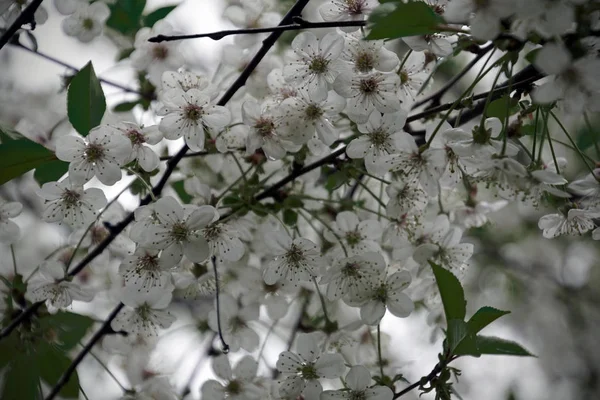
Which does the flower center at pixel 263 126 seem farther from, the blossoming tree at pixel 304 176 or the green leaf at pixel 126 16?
the green leaf at pixel 126 16

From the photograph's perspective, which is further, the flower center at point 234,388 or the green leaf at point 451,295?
the flower center at point 234,388

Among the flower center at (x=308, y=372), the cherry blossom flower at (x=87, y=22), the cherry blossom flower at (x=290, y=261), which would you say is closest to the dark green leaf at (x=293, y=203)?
the cherry blossom flower at (x=290, y=261)

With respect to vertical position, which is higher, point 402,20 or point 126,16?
point 126,16

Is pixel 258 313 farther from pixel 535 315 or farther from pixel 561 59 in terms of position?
pixel 535 315

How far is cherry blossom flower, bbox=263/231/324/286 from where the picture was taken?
122cm

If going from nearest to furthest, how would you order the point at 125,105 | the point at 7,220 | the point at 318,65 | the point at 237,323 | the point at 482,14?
the point at 482,14, the point at 318,65, the point at 7,220, the point at 237,323, the point at 125,105

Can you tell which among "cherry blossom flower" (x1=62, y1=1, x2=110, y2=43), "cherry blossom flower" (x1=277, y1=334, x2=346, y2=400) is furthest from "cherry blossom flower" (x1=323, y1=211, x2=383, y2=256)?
"cherry blossom flower" (x1=62, y1=1, x2=110, y2=43)

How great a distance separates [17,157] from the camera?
1058mm

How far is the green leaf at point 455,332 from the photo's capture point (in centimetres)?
102

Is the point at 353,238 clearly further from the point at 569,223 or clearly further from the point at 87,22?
the point at 87,22

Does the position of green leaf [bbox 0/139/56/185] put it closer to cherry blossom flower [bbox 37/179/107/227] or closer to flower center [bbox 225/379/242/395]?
cherry blossom flower [bbox 37/179/107/227]

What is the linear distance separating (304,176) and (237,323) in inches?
15.1

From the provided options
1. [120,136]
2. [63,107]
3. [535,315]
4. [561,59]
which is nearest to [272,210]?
[120,136]

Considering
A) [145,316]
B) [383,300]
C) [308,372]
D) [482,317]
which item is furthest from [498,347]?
[145,316]
